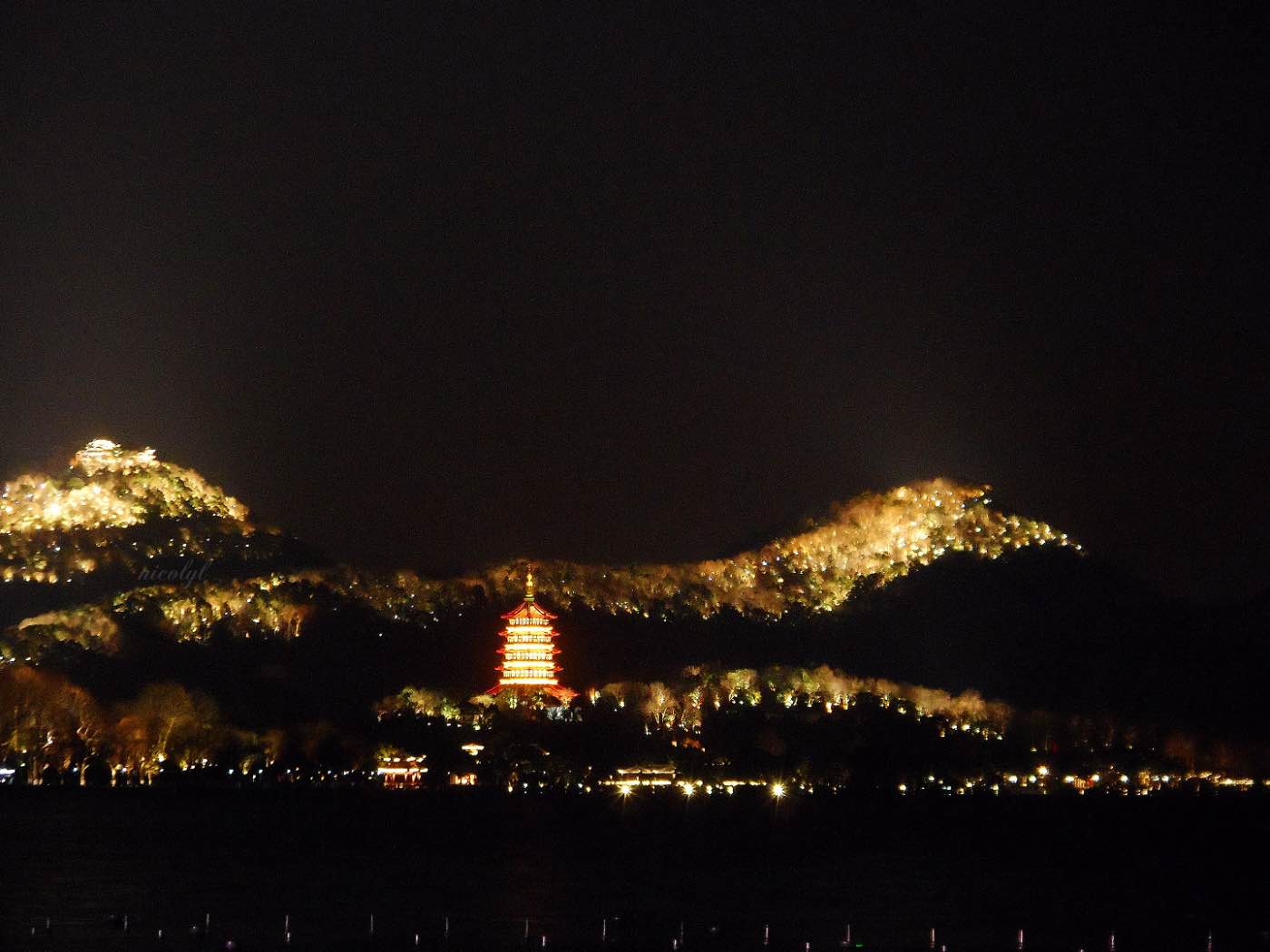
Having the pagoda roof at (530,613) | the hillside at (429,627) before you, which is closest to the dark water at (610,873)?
the hillside at (429,627)

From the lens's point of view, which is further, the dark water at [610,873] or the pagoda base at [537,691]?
the pagoda base at [537,691]

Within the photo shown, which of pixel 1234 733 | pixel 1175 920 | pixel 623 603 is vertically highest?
pixel 623 603

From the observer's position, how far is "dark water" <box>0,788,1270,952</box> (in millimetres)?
53875

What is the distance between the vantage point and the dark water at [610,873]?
177ft

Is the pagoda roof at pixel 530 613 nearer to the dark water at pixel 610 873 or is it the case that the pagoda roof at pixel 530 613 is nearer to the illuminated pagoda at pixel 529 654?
the illuminated pagoda at pixel 529 654

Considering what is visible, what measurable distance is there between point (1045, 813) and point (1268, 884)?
1885 inches

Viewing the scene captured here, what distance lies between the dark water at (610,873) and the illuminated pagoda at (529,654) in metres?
34.4

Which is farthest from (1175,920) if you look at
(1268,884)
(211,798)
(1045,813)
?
(211,798)

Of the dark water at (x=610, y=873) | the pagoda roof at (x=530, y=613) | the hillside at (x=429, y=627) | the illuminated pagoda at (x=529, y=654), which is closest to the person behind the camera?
the dark water at (x=610, y=873)

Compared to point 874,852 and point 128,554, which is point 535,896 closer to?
point 874,852

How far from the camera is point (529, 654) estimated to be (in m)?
163

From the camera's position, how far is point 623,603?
185 meters

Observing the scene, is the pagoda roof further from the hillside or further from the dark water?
the dark water

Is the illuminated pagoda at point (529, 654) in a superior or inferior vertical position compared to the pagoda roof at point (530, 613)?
inferior
